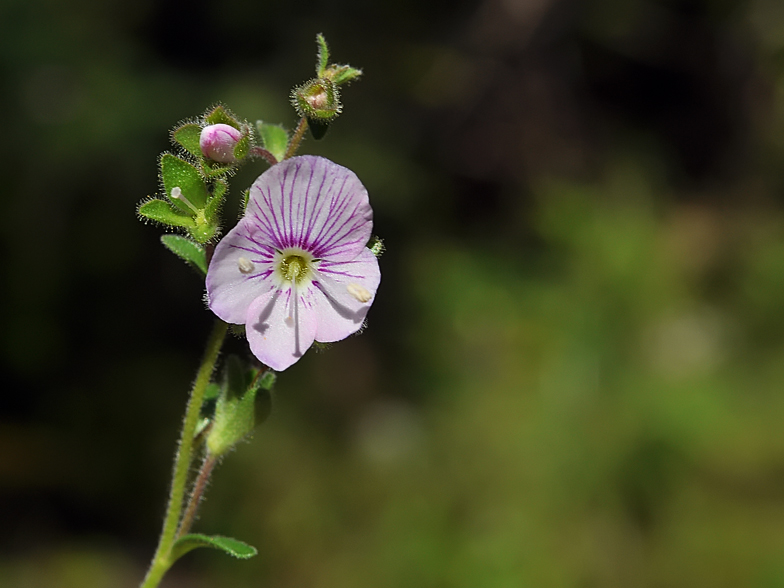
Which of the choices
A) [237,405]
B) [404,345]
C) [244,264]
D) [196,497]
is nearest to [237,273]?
[244,264]

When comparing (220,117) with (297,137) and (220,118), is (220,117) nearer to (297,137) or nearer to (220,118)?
(220,118)

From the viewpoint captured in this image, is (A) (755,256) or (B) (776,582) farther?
(A) (755,256)

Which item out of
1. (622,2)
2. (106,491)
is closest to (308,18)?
(622,2)

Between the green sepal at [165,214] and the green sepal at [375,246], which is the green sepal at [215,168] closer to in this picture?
the green sepal at [165,214]

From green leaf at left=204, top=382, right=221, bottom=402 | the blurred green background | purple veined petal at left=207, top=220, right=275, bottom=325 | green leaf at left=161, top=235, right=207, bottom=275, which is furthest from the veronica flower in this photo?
the blurred green background

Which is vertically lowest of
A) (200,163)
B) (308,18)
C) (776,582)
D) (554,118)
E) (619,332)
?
(200,163)

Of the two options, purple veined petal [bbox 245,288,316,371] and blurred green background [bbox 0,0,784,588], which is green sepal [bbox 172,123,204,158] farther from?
blurred green background [bbox 0,0,784,588]

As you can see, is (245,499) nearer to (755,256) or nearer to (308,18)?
(308,18)
